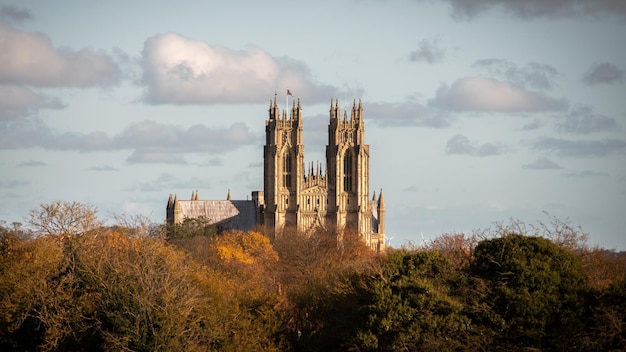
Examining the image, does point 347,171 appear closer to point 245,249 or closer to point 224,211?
point 224,211

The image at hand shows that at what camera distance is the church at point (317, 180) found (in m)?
170

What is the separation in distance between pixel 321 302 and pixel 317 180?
338 feet

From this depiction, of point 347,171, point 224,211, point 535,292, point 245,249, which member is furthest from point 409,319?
point 224,211

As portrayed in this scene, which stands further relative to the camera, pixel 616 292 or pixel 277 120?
pixel 277 120

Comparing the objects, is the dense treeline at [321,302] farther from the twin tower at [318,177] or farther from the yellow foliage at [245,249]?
the twin tower at [318,177]

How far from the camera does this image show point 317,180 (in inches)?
6781

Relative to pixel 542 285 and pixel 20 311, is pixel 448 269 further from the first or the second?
pixel 20 311

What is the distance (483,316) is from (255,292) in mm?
13030

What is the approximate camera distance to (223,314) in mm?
67375

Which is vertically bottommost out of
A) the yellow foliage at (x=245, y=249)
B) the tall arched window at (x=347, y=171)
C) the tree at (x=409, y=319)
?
the tree at (x=409, y=319)

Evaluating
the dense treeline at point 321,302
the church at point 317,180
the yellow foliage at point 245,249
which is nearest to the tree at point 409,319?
the dense treeline at point 321,302

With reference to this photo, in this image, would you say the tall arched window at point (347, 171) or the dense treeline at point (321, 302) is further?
the tall arched window at point (347, 171)

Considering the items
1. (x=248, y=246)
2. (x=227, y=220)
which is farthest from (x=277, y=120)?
(x=248, y=246)

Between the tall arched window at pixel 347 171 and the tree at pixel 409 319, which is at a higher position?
the tall arched window at pixel 347 171
